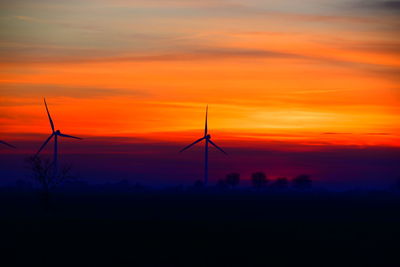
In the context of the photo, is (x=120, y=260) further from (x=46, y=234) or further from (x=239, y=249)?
(x=46, y=234)

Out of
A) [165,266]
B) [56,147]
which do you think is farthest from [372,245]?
[56,147]

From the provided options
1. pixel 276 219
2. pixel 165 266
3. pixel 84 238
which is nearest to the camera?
pixel 165 266

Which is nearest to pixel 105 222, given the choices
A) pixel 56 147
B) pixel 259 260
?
pixel 259 260

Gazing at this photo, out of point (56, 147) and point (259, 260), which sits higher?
point (56, 147)

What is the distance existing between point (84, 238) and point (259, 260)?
18121 millimetres

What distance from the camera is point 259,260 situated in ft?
204

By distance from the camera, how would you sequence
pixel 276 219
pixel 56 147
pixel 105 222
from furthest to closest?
pixel 56 147 < pixel 276 219 < pixel 105 222

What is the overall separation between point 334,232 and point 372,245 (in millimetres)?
11649

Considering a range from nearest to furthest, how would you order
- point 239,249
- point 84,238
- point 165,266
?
1. point 165,266
2. point 239,249
3. point 84,238

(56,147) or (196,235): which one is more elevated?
(56,147)

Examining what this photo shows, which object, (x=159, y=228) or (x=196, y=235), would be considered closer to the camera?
(x=196, y=235)

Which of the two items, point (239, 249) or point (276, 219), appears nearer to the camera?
point (239, 249)

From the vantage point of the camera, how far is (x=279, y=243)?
71.5m

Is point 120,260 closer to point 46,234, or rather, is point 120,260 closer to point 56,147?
point 46,234
